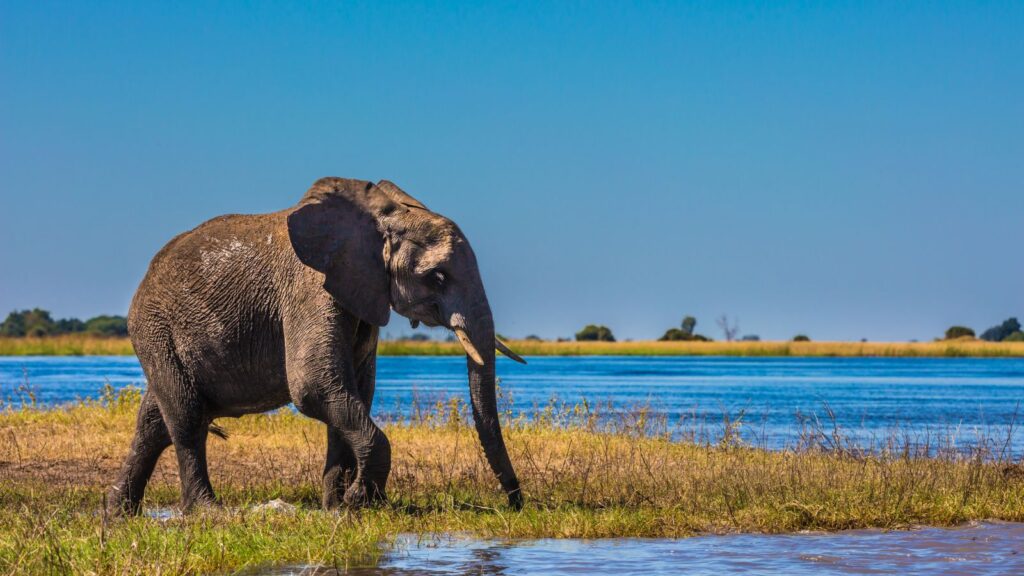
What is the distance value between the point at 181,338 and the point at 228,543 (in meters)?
2.49

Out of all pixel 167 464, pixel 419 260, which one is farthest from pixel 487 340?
pixel 167 464

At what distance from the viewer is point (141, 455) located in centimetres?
1096

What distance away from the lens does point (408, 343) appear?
9119 centimetres

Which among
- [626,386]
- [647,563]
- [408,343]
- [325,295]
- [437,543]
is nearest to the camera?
[647,563]

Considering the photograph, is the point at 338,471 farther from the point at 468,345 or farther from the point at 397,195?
the point at 397,195

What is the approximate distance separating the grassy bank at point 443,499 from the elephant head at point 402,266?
38.9 inches

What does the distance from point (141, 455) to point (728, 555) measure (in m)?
4.93

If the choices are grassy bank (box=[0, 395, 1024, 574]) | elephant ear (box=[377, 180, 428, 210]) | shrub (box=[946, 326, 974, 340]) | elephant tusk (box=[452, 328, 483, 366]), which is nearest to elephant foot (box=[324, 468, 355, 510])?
grassy bank (box=[0, 395, 1024, 574])

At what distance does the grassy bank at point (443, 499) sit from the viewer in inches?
331

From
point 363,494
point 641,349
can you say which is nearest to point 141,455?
point 363,494

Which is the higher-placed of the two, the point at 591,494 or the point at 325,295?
the point at 325,295

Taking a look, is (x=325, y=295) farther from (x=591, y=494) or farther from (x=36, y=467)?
(x=36, y=467)

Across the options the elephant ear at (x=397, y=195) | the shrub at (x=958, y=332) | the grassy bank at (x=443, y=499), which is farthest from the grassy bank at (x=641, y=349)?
the elephant ear at (x=397, y=195)

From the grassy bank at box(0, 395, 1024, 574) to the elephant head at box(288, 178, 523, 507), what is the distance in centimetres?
99
